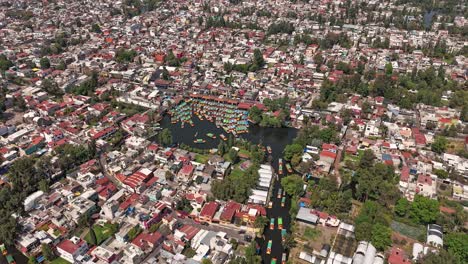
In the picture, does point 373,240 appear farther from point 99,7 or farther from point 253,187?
point 99,7

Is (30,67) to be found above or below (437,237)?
above

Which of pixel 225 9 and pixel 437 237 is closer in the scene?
pixel 437 237

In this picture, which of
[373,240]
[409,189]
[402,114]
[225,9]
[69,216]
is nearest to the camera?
[373,240]

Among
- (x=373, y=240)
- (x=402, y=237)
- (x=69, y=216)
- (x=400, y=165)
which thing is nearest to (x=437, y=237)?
(x=402, y=237)

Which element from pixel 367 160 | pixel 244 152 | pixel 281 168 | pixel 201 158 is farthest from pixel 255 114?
pixel 367 160

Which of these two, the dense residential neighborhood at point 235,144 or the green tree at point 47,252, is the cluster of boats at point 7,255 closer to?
the dense residential neighborhood at point 235,144

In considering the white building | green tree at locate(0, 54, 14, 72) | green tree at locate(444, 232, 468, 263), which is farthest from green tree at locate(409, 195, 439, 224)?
green tree at locate(0, 54, 14, 72)

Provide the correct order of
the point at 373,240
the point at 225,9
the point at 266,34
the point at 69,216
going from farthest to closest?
the point at 225,9 < the point at 266,34 < the point at 69,216 < the point at 373,240
